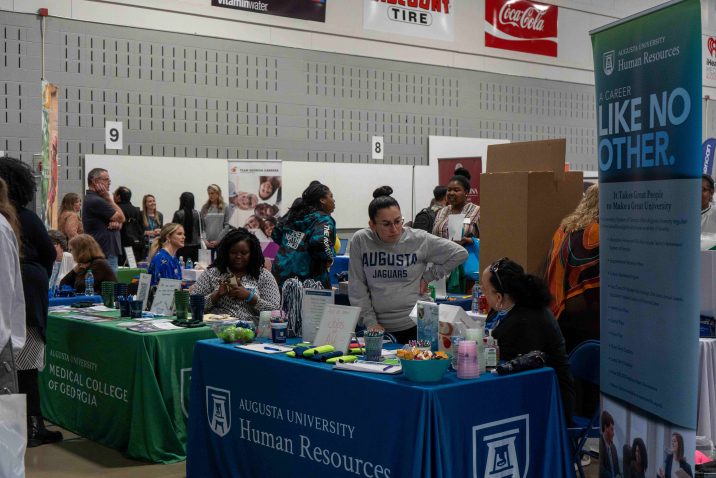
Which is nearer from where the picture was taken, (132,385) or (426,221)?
(132,385)

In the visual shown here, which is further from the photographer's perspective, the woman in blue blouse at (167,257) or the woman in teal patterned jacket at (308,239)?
the woman in blue blouse at (167,257)

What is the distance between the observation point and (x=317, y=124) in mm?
11289

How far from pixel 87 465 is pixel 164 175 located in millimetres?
5859

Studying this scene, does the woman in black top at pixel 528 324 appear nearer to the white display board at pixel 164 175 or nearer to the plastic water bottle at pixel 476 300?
the plastic water bottle at pixel 476 300

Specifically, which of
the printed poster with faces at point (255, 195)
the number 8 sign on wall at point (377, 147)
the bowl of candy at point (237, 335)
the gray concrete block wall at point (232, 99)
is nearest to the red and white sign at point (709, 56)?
the gray concrete block wall at point (232, 99)

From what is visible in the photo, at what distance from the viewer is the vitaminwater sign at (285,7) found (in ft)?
34.0

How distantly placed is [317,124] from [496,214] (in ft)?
22.3

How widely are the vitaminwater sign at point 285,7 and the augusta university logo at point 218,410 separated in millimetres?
7352

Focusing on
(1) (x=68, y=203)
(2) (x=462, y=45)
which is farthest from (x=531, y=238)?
(2) (x=462, y=45)

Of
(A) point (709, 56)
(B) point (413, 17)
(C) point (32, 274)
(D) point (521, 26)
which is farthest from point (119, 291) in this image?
(A) point (709, 56)

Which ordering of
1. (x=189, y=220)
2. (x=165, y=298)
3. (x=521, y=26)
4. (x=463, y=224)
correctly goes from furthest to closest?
(x=521, y=26)
(x=189, y=220)
(x=463, y=224)
(x=165, y=298)

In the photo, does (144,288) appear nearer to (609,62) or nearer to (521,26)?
(609,62)

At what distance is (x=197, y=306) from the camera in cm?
449

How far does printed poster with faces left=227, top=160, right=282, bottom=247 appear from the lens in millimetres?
9820
